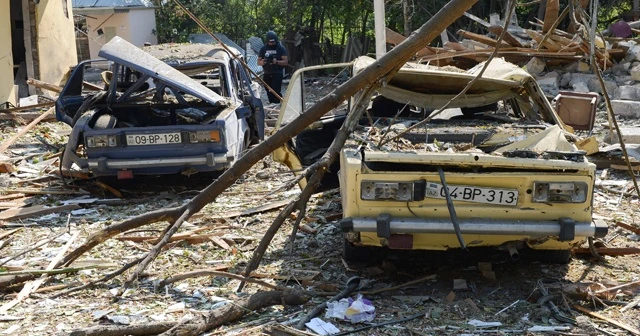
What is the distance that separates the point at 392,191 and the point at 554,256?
165 cm

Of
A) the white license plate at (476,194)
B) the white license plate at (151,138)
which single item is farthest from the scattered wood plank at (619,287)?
the white license plate at (151,138)

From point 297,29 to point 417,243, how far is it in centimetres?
2447

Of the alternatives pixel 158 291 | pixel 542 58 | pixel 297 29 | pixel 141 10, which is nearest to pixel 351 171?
pixel 158 291

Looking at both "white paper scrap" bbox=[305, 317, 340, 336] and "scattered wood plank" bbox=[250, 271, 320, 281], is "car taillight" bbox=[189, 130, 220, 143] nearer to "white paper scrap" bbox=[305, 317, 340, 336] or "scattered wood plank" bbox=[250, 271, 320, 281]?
"scattered wood plank" bbox=[250, 271, 320, 281]

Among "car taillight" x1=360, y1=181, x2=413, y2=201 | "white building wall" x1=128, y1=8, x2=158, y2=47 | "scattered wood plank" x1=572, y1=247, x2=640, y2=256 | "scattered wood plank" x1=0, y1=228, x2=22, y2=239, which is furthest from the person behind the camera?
"white building wall" x1=128, y1=8, x2=158, y2=47

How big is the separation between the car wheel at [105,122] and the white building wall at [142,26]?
2275 centimetres

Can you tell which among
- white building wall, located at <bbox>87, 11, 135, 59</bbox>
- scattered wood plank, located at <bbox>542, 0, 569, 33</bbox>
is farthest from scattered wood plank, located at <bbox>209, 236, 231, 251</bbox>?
white building wall, located at <bbox>87, 11, 135, 59</bbox>

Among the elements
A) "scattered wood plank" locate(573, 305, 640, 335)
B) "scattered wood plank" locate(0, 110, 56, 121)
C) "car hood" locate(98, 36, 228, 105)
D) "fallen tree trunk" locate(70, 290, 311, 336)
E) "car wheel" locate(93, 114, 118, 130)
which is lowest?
"scattered wood plank" locate(573, 305, 640, 335)

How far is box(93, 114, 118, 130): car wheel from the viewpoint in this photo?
9.23 metres

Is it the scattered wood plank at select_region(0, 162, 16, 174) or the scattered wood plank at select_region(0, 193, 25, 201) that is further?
the scattered wood plank at select_region(0, 162, 16, 174)

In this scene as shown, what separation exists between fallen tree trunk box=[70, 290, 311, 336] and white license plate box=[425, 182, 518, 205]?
1.16 meters

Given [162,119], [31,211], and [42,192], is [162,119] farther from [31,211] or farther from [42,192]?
[31,211]

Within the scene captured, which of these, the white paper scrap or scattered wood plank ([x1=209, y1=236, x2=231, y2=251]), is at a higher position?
the white paper scrap

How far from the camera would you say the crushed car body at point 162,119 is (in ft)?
29.8
